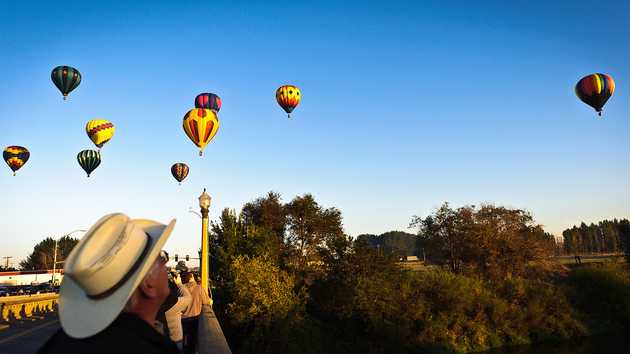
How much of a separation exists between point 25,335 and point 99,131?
91.5 feet

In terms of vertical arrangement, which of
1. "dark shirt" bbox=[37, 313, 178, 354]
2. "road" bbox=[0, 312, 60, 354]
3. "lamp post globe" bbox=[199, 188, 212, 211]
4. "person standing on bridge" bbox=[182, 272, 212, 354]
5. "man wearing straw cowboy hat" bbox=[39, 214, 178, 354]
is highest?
"lamp post globe" bbox=[199, 188, 212, 211]

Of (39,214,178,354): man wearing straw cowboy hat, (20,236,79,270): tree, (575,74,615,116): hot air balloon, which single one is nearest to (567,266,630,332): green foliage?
(575,74,615,116): hot air balloon

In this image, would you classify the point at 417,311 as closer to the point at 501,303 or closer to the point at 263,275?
the point at 501,303

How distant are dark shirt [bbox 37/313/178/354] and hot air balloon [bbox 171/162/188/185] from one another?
47362 millimetres

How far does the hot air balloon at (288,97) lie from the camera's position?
4225cm

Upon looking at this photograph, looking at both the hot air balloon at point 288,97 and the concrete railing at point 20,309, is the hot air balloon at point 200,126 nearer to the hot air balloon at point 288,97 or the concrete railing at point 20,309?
the hot air balloon at point 288,97

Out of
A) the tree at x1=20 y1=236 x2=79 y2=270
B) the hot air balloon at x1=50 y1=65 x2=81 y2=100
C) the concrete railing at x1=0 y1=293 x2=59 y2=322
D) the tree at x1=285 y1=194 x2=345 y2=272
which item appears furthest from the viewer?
the tree at x1=20 y1=236 x2=79 y2=270

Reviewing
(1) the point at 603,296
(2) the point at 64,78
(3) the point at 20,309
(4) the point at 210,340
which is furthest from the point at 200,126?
(1) the point at 603,296

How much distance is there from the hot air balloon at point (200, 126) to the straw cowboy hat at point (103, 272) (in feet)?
105

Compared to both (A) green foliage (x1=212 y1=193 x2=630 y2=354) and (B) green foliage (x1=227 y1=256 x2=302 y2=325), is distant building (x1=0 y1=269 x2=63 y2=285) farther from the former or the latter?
(B) green foliage (x1=227 y1=256 x2=302 y2=325)

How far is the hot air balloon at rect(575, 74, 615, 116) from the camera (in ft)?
124

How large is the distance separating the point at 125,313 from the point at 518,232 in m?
59.4

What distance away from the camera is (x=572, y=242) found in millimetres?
190125

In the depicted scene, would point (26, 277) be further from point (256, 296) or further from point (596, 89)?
point (596, 89)
